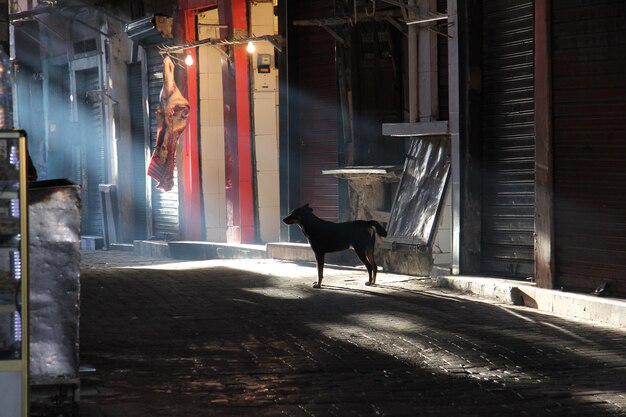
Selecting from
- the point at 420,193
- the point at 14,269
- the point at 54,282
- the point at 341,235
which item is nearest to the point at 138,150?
the point at 420,193

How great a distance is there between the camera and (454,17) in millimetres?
16062

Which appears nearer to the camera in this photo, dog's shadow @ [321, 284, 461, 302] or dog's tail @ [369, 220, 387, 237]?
dog's shadow @ [321, 284, 461, 302]

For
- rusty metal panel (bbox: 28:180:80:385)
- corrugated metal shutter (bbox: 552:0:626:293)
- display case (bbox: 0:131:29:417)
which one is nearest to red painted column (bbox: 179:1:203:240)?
corrugated metal shutter (bbox: 552:0:626:293)

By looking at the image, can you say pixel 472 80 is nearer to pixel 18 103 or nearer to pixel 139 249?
pixel 139 249

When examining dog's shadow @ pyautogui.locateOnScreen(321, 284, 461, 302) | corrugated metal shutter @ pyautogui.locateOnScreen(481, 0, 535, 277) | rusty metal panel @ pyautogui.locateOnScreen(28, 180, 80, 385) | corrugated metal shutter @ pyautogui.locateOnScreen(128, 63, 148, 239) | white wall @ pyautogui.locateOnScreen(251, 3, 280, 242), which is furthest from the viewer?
corrugated metal shutter @ pyautogui.locateOnScreen(128, 63, 148, 239)

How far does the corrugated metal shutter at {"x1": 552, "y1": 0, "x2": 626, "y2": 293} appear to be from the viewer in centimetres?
1300

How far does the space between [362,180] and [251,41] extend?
4051mm

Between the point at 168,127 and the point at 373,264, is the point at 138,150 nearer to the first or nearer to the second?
the point at 168,127

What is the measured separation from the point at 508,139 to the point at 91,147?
17089mm

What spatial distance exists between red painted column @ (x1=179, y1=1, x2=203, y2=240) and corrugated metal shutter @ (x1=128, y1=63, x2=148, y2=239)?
3.01 metres

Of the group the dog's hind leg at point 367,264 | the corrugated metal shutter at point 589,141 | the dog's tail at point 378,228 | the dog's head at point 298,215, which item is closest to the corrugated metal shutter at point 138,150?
the dog's head at point 298,215

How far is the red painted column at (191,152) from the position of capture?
80.2 ft

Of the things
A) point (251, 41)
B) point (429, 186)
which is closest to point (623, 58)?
point (429, 186)

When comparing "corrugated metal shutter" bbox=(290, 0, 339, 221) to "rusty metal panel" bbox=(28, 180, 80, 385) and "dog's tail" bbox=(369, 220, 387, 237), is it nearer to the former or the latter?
"dog's tail" bbox=(369, 220, 387, 237)
